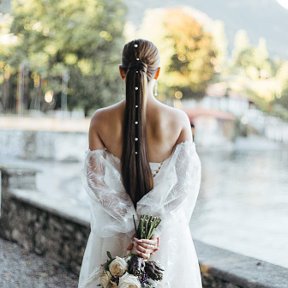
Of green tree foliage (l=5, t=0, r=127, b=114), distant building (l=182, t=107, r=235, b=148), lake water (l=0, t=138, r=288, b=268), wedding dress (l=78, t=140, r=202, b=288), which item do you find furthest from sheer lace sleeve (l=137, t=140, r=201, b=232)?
distant building (l=182, t=107, r=235, b=148)

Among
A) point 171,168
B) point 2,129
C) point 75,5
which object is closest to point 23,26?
point 75,5

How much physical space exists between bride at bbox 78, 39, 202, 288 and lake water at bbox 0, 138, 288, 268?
389cm

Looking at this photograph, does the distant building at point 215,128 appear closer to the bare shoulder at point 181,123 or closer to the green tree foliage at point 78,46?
the green tree foliage at point 78,46

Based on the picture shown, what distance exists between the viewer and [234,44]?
28.8 feet

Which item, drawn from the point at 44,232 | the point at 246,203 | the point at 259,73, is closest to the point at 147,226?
the point at 44,232

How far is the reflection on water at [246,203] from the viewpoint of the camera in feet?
19.9

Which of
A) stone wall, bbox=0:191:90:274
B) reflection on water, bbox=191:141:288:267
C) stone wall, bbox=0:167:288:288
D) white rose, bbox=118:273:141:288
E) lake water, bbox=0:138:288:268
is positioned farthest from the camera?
lake water, bbox=0:138:288:268

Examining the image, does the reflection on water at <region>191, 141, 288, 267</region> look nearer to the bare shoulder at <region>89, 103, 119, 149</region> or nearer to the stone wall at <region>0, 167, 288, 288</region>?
the stone wall at <region>0, 167, 288, 288</region>

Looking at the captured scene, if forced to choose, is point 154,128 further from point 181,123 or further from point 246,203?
point 246,203

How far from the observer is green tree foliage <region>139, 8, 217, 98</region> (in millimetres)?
8141

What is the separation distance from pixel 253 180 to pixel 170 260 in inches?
373

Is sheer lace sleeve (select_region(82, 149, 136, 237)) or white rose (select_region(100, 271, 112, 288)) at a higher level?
sheer lace sleeve (select_region(82, 149, 136, 237))

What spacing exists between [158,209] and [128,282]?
0.22m

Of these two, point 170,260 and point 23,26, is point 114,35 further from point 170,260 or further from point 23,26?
point 170,260
